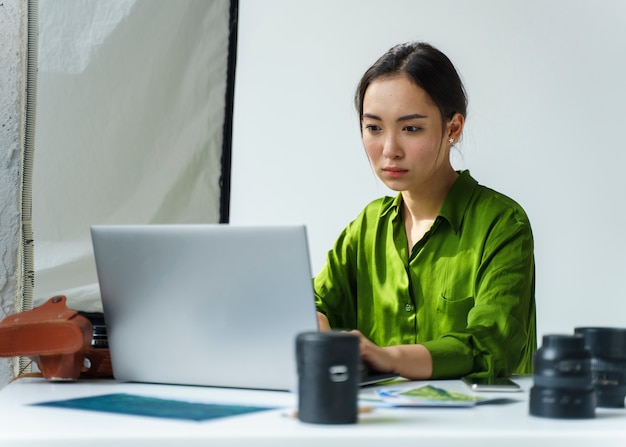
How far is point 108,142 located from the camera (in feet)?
7.21

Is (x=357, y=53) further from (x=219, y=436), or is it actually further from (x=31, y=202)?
(x=219, y=436)

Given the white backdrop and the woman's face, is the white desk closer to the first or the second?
the woman's face

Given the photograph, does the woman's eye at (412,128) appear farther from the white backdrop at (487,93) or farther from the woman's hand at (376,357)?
the white backdrop at (487,93)

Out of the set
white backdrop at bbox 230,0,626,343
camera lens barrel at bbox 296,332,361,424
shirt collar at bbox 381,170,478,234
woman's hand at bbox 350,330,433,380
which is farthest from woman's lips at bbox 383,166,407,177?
white backdrop at bbox 230,0,626,343

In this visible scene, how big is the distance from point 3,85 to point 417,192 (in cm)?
98

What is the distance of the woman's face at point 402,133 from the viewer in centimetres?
188

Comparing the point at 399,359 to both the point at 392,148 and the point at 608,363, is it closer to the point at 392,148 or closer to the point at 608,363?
the point at 608,363

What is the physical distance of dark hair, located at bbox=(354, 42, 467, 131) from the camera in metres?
1.94

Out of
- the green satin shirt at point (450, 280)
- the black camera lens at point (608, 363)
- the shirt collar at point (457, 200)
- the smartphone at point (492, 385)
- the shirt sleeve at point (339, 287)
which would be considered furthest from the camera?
the shirt sleeve at point (339, 287)

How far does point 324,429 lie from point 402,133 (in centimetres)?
102

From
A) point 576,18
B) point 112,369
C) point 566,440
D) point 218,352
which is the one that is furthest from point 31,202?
point 576,18

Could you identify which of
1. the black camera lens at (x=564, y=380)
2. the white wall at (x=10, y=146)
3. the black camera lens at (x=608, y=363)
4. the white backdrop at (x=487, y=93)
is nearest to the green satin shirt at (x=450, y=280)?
the black camera lens at (x=608, y=363)

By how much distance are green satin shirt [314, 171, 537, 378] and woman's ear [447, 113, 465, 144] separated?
0.28ft

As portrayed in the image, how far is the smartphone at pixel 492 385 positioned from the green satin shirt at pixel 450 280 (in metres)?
0.11
